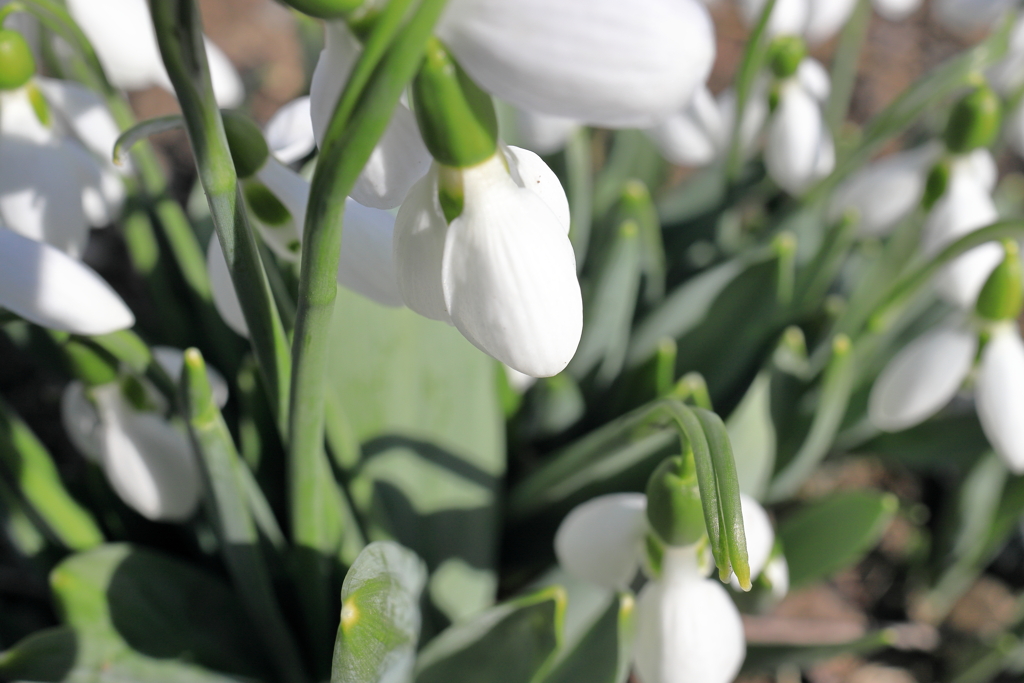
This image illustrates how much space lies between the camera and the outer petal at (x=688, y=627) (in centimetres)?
62

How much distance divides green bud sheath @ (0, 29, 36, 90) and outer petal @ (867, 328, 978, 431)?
83cm

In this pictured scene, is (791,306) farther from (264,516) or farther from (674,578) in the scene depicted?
(264,516)

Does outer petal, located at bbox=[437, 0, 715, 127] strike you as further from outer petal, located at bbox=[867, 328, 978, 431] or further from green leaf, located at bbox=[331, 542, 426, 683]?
outer petal, located at bbox=[867, 328, 978, 431]

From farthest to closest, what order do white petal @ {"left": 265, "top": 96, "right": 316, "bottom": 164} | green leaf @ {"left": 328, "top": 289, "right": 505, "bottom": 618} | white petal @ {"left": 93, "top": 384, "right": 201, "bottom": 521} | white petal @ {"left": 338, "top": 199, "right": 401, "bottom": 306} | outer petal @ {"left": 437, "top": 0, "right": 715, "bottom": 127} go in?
green leaf @ {"left": 328, "top": 289, "right": 505, "bottom": 618}, white petal @ {"left": 93, "top": 384, "right": 201, "bottom": 521}, white petal @ {"left": 265, "top": 96, "right": 316, "bottom": 164}, white petal @ {"left": 338, "top": 199, "right": 401, "bottom": 306}, outer petal @ {"left": 437, "top": 0, "right": 715, "bottom": 127}

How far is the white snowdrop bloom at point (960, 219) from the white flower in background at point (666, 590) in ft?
1.22

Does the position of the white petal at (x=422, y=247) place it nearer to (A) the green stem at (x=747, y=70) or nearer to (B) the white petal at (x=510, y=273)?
(B) the white petal at (x=510, y=273)

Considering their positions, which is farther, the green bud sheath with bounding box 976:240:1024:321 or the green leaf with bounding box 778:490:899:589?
the green leaf with bounding box 778:490:899:589

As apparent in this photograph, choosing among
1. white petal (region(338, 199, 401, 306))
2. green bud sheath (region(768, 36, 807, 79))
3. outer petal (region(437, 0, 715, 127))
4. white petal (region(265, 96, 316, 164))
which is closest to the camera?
outer petal (region(437, 0, 715, 127))

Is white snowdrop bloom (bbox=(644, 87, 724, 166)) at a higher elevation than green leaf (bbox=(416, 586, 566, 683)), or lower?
higher

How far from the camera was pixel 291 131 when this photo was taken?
1.98ft

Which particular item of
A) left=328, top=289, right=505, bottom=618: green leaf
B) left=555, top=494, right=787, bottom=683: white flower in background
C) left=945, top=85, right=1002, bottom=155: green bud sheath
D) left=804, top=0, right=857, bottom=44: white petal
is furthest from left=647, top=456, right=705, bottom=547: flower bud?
left=804, top=0, right=857, bottom=44: white petal

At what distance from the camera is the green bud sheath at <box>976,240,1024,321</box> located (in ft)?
2.48

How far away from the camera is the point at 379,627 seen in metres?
0.55

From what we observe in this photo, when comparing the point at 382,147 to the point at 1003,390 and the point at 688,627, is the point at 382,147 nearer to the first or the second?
the point at 688,627
